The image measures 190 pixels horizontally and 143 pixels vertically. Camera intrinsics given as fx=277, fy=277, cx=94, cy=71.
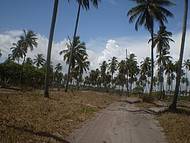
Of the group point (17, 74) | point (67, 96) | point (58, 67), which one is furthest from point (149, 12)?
point (58, 67)

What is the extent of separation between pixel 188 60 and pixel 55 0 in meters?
74.0

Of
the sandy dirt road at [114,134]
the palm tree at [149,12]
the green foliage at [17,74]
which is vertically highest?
the palm tree at [149,12]

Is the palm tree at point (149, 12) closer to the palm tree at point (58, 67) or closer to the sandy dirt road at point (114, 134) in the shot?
the sandy dirt road at point (114, 134)

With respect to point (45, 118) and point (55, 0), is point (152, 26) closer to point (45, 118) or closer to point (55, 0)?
point (55, 0)

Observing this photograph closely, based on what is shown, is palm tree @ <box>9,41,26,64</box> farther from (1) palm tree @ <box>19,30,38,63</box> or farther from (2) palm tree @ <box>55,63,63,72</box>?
(2) palm tree @ <box>55,63,63,72</box>

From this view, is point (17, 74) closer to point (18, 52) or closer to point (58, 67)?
point (18, 52)

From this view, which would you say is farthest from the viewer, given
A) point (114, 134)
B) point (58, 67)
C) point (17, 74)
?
point (58, 67)

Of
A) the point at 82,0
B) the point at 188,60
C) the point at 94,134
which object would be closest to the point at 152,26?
the point at 82,0

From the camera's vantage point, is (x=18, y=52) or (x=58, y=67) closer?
(x=18, y=52)

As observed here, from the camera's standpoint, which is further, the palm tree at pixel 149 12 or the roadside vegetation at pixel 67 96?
the palm tree at pixel 149 12

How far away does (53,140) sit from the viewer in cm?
934

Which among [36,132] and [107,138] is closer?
[36,132]

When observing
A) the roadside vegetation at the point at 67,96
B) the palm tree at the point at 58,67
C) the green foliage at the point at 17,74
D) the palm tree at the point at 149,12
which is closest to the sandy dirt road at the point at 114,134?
the roadside vegetation at the point at 67,96

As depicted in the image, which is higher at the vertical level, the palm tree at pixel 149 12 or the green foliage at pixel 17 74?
the palm tree at pixel 149 12
